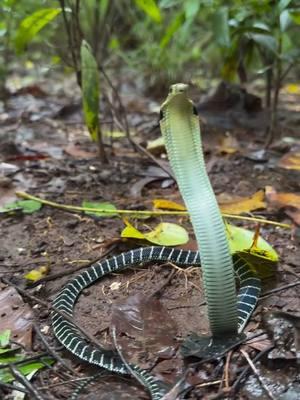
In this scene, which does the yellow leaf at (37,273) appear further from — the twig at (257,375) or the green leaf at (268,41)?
the green leaf at (268,41)

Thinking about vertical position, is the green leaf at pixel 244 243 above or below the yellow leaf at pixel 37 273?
above

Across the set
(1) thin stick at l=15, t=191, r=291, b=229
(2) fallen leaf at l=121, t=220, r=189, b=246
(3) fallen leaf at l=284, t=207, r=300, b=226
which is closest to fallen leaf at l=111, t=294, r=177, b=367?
(2) fallen leaf at l=121, t=220, r=189, b=246

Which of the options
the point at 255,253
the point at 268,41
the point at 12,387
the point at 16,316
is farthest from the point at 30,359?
the point at 268,41

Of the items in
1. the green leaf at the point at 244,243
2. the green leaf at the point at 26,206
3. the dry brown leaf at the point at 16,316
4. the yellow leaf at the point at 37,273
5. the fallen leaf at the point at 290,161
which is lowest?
the yellow leaf at the point at 37,273

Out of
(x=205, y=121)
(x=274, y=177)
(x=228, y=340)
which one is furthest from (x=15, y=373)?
(x=205, y=121)

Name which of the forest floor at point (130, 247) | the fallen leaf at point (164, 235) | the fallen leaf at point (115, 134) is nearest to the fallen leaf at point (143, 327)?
the forest floor at point (130, 247)

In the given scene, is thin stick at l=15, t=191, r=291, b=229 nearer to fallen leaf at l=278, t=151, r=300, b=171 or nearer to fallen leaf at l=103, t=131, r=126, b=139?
fallen leaf at l=278, t=151, r=300, b=171
